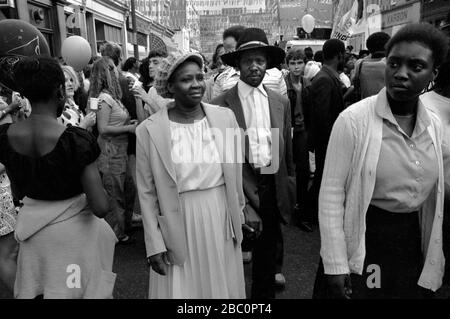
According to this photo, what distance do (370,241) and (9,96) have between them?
8.62 feet

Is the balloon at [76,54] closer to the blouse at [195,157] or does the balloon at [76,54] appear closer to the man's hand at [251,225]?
the blouse at [195,157]

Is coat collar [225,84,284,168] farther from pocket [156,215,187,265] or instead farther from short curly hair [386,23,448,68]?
short curly hair [386,23,448,68]

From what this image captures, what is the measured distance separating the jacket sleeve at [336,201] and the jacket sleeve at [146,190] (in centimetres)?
88

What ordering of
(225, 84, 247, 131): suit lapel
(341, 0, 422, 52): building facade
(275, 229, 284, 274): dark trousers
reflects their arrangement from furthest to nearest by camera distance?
(341, 0, 422, 52): building facade < (275, 229, 284, 274): dark trousers < (225, 84, 247, 131): suit lapel

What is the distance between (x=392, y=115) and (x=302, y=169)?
3.13 m

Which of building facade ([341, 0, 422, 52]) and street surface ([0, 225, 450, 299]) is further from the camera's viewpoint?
building facade ([341, 0, 422, 52])

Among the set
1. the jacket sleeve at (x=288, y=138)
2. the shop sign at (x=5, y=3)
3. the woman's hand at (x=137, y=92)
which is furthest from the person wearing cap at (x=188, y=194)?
the shop sign at (x=5, y=3)

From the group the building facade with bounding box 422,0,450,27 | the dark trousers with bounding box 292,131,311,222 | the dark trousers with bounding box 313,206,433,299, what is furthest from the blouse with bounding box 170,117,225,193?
the building facade with bounding box 422,0,450,27

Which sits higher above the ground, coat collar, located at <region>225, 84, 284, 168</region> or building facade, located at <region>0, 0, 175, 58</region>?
building facade, located at <region>0, 0, 175, 58</region>

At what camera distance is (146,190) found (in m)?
2.14

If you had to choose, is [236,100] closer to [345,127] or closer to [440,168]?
[345,127]

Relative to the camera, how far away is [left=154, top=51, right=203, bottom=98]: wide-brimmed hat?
7.29ft

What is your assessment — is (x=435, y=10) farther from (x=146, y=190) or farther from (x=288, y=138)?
(x=146, y=190)
